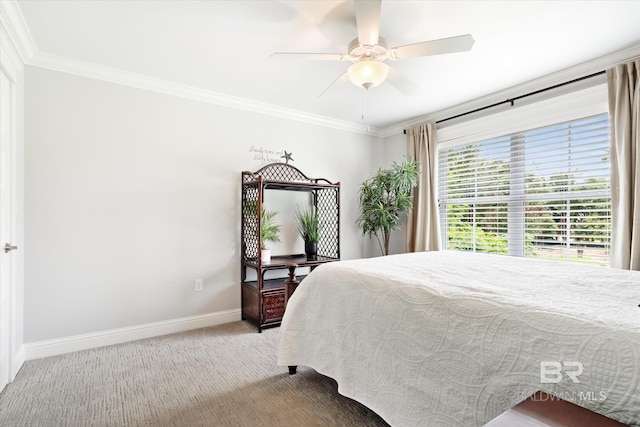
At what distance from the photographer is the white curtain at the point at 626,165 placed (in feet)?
7.32

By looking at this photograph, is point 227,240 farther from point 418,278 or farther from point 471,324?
point 471,324

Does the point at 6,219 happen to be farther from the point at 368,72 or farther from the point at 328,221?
the point at 328,221

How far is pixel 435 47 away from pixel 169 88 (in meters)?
2.41

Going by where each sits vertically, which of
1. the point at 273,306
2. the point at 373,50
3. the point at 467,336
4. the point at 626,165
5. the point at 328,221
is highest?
the point at 373,50

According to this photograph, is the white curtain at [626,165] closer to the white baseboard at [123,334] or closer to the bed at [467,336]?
the bed at [467,336]

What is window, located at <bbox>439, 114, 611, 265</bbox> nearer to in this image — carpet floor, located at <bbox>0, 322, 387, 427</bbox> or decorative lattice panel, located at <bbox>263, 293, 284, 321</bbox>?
decorative lattice panel, located at <bbox>263, 293, 284, 321</bbox>

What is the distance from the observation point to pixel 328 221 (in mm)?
3928

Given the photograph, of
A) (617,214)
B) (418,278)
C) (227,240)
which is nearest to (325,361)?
(418,278)

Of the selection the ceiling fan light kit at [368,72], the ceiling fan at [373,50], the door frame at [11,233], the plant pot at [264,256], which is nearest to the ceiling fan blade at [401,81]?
the ceiling fan at [373,50]

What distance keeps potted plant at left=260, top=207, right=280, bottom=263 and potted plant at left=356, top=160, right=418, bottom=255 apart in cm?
120

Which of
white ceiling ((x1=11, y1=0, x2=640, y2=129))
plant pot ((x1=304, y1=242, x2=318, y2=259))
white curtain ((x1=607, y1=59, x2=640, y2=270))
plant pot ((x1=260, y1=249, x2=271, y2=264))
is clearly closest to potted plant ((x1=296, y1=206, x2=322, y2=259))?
plant pot ((x1=304, y1=242, x2=318, y2=259))

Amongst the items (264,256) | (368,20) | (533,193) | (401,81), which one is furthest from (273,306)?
(533,193)

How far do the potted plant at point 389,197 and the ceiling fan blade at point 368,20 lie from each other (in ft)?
6.75

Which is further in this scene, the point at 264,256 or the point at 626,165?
the point at 264,256
